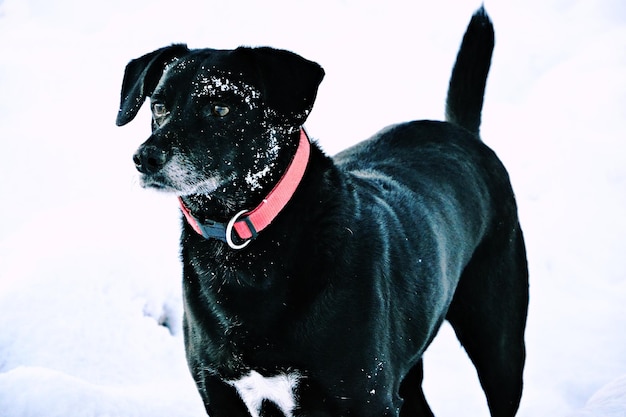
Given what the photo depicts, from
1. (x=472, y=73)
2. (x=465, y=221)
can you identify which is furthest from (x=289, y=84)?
(x=472, y=73)

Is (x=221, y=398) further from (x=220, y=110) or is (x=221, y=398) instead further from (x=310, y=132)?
(x=310, y=132)

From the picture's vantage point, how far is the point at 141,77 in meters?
2.25

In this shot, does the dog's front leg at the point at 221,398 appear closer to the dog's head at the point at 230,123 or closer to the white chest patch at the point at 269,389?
the white chest patch at the point at 269,389

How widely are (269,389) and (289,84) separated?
91cm

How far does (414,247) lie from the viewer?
2.36m

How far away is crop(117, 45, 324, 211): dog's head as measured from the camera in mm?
1896

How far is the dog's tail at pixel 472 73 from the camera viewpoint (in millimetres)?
3152

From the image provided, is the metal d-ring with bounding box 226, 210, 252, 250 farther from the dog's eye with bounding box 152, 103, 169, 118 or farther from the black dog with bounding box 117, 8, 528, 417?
the dog's eye with bounding box 152, 103, 169, 118

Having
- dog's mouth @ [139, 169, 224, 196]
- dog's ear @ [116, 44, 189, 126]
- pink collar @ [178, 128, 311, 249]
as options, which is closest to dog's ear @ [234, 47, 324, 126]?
pink collar @ [178, 128, 311, 249]

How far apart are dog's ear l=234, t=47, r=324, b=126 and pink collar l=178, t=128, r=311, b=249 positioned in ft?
0.38

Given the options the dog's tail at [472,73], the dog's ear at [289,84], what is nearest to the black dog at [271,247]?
the dog's ear at [289,84]
